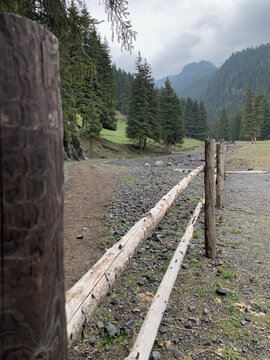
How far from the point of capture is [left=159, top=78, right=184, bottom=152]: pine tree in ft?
131

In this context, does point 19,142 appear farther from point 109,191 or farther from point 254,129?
point 254,129

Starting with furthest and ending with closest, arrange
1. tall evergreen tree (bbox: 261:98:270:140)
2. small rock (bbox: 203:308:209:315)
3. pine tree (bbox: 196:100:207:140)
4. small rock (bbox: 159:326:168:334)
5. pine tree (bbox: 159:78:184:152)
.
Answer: tall evergreen tree (bbox: 261:98:270:140) < pine tree (bbox: 196:100:207:140) < pine tree (bbox: 159:78:184:152) < small rock (bbox: 203:308:209:315) < small rock (bbox: 159:326:168:334)

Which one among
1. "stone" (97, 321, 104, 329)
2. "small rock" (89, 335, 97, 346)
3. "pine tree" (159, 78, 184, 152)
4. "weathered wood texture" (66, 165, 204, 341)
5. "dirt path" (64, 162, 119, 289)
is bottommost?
"small rock" (89, 335, 97, 346)

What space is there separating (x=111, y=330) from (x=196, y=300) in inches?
56.7

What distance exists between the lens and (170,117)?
40.2 metres

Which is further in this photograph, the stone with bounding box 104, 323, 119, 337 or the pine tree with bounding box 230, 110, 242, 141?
the pine tree with bounding box 230, 110, 242, 141

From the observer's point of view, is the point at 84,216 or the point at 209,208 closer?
the point at 209,208

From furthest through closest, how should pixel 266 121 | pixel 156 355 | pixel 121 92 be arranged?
pixel 121 92 → pixel 266 121 → pixel 156 355

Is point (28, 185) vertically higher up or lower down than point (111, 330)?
higher up

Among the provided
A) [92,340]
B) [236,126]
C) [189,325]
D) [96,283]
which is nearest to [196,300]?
[189,325]

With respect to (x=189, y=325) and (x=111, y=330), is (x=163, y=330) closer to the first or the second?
(x=189, y=325)

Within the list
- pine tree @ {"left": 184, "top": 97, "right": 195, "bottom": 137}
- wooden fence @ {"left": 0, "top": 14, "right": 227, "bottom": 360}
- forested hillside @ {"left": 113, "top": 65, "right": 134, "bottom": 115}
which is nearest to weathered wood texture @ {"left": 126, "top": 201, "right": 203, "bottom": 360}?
wooden fence @ {"left": 0, "top": 14, "right": 227, "bottom": 360}

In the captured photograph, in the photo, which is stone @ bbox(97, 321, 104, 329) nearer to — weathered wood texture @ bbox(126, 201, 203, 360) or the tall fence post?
weathered wood texture @ bbox(126, 201, 203, 360)

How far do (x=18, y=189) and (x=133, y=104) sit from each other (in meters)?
37.1
